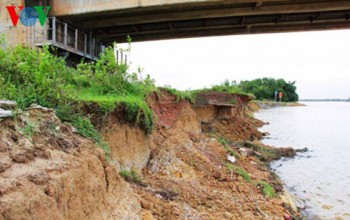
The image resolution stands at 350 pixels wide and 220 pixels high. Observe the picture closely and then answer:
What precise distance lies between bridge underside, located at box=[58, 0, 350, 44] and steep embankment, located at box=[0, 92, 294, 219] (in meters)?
5.02

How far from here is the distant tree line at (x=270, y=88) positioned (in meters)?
75.1

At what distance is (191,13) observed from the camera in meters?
13.5

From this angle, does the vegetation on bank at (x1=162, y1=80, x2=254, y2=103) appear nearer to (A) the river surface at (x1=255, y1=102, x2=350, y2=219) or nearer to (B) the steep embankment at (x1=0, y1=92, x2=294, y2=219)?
(B) the steep embankment at (x1=0, y1=92, x2=294, y2=219)

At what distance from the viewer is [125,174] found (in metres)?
5.32

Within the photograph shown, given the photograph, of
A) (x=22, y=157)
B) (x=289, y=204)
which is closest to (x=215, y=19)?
(x=289, y=204)

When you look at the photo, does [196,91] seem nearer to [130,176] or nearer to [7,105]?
[130,176]

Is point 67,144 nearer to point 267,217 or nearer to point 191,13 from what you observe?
point 267,217

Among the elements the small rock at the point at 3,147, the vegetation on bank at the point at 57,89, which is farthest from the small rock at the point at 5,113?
the vegetation on bank at the point at 57,89

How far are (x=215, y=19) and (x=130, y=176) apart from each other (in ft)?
37.4

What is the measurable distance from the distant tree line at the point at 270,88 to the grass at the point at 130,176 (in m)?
69.5

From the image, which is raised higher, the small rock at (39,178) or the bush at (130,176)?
the small rock at (39,178)

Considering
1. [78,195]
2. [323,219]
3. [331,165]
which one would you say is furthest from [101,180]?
[331,165]

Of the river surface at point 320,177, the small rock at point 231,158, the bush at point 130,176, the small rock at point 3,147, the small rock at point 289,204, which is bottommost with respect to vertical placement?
the river surface at point 320,177

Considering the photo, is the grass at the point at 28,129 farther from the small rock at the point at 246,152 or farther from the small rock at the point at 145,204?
the small rock at the point at 246,152
